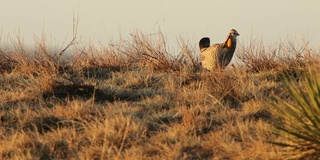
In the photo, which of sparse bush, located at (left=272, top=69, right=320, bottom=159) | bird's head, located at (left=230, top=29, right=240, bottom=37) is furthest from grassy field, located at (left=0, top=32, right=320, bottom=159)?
bird's head, located at (left=230, top=29, right=240, bottom=37)

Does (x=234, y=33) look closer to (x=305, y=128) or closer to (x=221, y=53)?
(x=221, y=53)

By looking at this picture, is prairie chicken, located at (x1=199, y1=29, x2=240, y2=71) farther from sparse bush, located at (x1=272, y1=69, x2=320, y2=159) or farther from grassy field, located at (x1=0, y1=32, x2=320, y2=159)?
sparse bush, located at (x1=272, y1=69, x2=320, y2=159)

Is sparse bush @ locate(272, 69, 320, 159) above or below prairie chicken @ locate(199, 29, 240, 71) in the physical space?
below

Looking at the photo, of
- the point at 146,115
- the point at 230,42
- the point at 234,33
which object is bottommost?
the point at 146,115

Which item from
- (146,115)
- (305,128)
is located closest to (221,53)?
→ (146,115)

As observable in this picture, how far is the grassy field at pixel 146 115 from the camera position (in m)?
4.50

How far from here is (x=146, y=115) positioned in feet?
19.1

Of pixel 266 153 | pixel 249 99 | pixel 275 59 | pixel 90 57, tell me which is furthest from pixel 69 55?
pixel 266 153

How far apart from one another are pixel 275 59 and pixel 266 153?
5.95m

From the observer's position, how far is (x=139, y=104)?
6539 millimetres

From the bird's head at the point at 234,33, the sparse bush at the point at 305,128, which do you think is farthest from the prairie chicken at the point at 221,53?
the sparse bush at the point at 305,128

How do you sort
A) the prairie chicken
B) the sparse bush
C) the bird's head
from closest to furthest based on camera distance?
the sparse bush, the prairie chicken, the bird's head

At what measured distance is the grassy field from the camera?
14.8ft

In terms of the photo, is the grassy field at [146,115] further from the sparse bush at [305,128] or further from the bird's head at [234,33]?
the bird's head at [234,33]
